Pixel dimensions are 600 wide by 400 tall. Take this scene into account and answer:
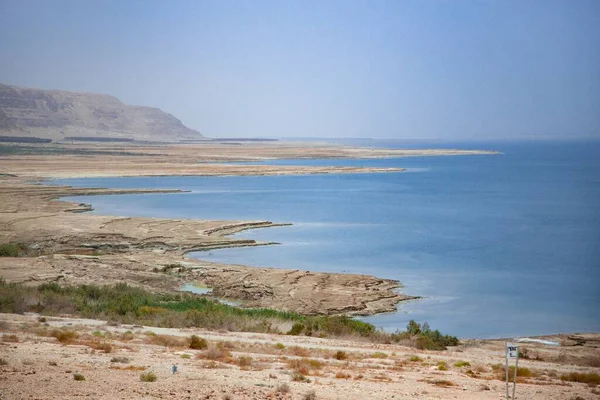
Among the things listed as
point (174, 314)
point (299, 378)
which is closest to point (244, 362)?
point (299, 378)

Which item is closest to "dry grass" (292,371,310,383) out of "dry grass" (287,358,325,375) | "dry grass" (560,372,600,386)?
"dry grass" (287,358,325,375)

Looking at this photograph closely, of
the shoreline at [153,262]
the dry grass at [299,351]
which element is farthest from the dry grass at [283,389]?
the shoreline at [153,262]

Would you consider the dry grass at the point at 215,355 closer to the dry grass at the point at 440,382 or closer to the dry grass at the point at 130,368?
the dry grass at the point at 130,368

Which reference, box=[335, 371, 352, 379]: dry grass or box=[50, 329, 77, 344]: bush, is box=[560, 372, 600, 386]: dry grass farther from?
box=[50, 329, 77, 344]: bush

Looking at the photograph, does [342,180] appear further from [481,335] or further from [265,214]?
[481,335]

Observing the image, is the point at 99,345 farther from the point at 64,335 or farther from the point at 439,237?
the point at 439,237

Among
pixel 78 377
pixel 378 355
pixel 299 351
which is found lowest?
pixel 378 355
